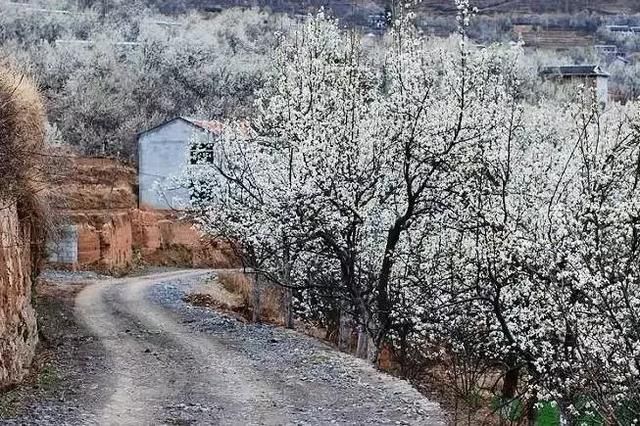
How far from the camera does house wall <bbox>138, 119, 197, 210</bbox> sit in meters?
45.0

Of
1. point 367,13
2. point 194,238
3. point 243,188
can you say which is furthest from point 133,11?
point 243,188

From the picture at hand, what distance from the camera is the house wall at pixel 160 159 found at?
45031 mm

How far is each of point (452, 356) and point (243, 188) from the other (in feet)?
22.1

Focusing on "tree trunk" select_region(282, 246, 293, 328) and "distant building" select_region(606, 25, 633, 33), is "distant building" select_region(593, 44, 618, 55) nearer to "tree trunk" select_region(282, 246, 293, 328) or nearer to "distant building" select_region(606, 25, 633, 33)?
"distant building" select_region(606, 25, 633, 33)

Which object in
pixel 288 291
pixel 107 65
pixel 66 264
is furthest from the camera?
pixel 107 65

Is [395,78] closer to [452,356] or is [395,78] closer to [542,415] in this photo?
[452,356]

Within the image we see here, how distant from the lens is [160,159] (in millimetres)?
45844

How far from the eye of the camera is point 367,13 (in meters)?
115

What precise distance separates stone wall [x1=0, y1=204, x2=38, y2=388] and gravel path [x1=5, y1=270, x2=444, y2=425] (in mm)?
1039

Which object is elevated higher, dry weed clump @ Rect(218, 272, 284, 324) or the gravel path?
the gravel path

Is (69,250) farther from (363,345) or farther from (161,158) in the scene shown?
(363,345)

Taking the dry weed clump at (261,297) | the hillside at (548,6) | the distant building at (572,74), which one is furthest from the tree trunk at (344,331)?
the hillside at (548,6)

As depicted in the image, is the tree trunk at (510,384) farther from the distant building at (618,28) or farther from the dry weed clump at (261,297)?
the distant building at (618,28)

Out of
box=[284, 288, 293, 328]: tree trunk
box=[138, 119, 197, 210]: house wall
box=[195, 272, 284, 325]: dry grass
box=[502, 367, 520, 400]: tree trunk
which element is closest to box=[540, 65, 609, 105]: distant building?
box=[138, 119, 197, 210]: house wall
